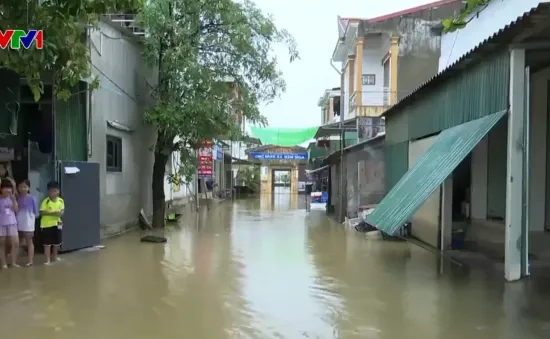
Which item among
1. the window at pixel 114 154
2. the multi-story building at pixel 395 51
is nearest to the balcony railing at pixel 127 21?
the window at pixel 114 154

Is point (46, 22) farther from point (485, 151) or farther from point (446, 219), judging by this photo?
point (485, 151)

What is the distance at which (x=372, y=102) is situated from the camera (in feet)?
70.0

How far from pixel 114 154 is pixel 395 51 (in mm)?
11717

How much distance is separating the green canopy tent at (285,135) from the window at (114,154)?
12680 mm

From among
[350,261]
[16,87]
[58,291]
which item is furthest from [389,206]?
[16,87]

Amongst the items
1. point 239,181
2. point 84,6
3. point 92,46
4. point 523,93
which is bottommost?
point 239,181

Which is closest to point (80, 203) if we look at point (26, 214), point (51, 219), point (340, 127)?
point (51, 219)

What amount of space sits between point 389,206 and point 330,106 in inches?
1079

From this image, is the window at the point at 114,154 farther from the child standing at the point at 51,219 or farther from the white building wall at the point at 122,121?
the child standing at the point at 51,219

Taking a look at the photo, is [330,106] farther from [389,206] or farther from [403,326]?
[403,326]

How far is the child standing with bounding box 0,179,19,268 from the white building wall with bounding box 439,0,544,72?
29.7 feet

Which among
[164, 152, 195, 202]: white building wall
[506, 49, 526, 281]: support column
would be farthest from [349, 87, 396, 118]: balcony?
[506, 49, 526, 281]: support column

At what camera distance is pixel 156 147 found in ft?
48.9

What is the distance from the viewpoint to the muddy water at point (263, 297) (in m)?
5.49
